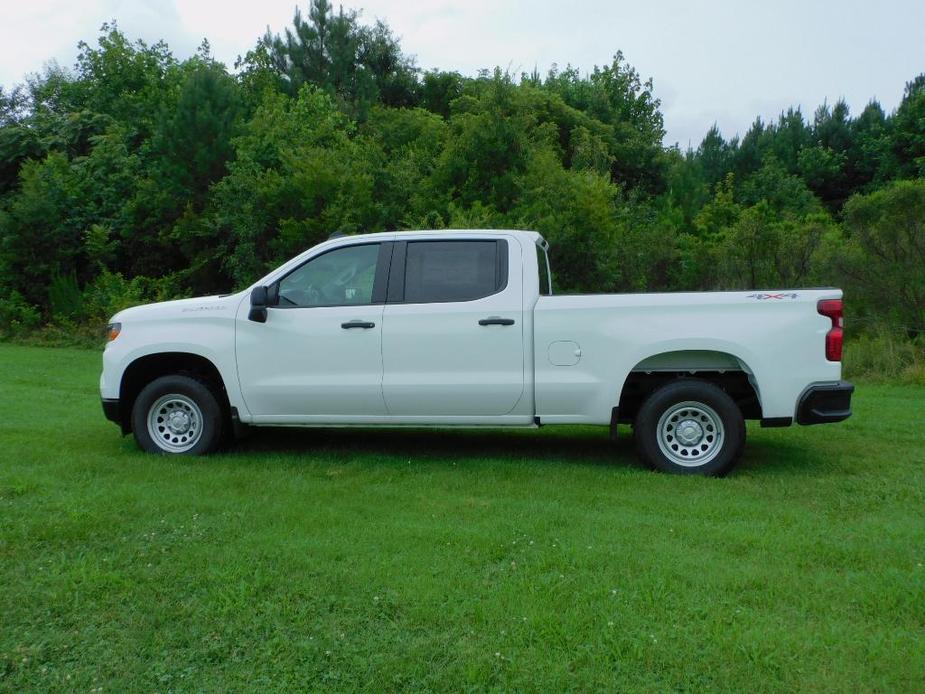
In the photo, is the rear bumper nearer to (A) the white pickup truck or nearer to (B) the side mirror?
(A) the white pickup truck

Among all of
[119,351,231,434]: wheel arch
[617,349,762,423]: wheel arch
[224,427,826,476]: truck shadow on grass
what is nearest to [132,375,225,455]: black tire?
[119,351,231,434]: wheel arch

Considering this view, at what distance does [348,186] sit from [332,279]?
11756 millimetres

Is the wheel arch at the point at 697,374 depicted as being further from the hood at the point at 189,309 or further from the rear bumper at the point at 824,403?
the hood at the point at 189,309

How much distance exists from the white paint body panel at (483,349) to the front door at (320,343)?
1 cm

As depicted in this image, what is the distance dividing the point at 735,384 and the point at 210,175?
62.3 ft

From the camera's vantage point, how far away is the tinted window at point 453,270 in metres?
7.30

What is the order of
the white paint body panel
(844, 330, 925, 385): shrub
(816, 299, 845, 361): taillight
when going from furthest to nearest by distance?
(844, 330, 925, 385): shrub → the white paint body panel → (816, 299, 845, 361): taillight

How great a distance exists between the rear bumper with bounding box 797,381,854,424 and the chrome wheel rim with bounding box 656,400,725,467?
644 millimetres

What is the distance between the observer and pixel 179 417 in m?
7.74

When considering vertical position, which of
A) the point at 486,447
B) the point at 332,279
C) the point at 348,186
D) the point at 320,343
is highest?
the point at 348,186

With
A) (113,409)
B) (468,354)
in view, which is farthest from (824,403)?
(113,409)

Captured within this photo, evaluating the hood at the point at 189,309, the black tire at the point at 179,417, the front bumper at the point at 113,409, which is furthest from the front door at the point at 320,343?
the front bumper at the point at 113,409

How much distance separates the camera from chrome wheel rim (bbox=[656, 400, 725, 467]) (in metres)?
7.04

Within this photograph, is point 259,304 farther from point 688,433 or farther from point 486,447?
point 688,433
